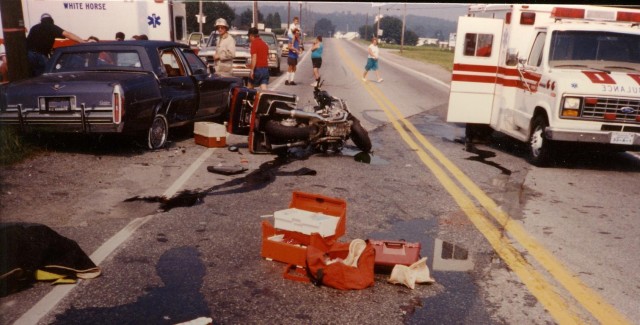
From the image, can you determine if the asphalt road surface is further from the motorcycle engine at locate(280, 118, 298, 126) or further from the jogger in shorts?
the jogger in shorts

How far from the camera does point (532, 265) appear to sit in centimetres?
499

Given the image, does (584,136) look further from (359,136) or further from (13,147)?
(13,147)

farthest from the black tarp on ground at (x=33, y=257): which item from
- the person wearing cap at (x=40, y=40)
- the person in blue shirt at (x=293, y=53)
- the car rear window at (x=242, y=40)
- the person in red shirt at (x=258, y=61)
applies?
the car rear window at (x=242, y=40)

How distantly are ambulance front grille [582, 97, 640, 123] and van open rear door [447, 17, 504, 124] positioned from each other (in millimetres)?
2605

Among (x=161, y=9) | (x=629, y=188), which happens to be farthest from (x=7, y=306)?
(x=161, y=9)

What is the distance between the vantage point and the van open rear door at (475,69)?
36.4 feet

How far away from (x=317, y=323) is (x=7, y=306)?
6.76 ft

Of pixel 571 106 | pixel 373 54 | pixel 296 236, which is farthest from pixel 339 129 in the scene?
pixel 373 54

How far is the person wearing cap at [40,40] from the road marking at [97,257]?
240 inches

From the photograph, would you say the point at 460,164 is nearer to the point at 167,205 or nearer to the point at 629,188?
the point at 629,188

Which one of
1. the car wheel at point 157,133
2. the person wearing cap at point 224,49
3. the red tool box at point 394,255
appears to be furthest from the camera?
the person wearing cap at point 224,49

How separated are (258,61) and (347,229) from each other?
930 centimetres

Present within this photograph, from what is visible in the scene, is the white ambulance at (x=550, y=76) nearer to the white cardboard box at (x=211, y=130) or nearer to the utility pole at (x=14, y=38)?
the white cardboard box at (x=211, y=130)

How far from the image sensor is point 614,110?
874cm
